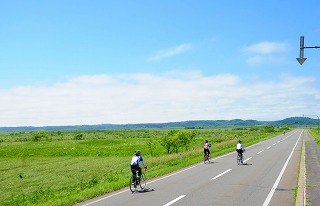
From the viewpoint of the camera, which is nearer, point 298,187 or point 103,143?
point 298,187

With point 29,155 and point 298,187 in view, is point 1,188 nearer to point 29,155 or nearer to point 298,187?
point 298,187

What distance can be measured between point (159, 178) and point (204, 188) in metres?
4.37

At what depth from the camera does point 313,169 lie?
2030 centimetres

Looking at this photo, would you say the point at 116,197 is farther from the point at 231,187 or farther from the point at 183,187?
the point at 231,187

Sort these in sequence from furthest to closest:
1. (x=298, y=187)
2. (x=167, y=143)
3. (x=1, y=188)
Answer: (x=167, y=143), (x=1, y=188), (x=298, y=187)

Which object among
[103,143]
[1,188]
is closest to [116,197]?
[1,188]

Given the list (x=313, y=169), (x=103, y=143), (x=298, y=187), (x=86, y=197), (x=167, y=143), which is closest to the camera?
(x=86, y=197)

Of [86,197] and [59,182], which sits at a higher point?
[86,197]

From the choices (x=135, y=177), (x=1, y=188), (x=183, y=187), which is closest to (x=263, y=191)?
(x=183, y=187)

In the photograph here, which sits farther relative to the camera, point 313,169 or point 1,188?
point 1,188

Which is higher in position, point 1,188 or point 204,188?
point 204,188

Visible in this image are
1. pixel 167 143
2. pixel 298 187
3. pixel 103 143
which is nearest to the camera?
pixel 298 187

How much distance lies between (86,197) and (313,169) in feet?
47.6

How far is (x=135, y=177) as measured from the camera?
14547 millimetres
